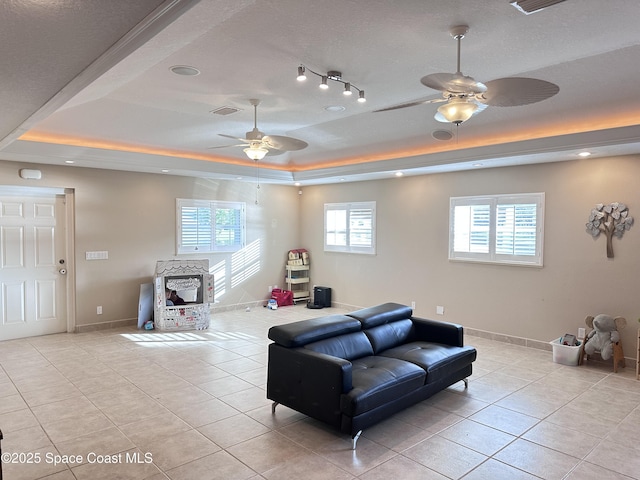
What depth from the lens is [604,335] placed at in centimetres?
509

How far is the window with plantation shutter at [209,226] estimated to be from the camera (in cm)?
768

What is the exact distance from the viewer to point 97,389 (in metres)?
4.35

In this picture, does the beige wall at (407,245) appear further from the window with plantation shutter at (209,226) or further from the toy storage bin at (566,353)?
the toy storage bin at (566,353)

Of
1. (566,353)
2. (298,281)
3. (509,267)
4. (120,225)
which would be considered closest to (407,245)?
(509,267)

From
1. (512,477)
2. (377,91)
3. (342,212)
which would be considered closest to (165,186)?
(342,212)

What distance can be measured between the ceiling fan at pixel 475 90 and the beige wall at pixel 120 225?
553 cm

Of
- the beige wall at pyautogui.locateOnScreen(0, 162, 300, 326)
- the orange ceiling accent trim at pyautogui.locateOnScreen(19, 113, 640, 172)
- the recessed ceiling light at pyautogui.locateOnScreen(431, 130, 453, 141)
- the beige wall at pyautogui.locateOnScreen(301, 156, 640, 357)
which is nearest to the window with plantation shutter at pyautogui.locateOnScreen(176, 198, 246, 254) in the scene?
the beige wall at pyautogui.locateOnScreen(0, 162, 300, 326)

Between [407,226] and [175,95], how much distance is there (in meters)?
4.58

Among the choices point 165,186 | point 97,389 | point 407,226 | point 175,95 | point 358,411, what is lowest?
point 97,389

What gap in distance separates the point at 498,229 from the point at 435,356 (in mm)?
2942

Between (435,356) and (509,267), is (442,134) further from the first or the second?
(435,356)

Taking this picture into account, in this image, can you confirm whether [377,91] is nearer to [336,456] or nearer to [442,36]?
→ [442,36]

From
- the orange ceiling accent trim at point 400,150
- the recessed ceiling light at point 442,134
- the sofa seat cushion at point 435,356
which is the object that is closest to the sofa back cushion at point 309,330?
the sofa seat cushion at point 435,356

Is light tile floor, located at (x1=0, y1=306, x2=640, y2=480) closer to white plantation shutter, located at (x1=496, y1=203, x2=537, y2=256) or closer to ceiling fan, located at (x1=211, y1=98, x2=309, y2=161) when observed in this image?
white plantation shutter, located at (x1=496, y1=203, x2=537, y2=256)
